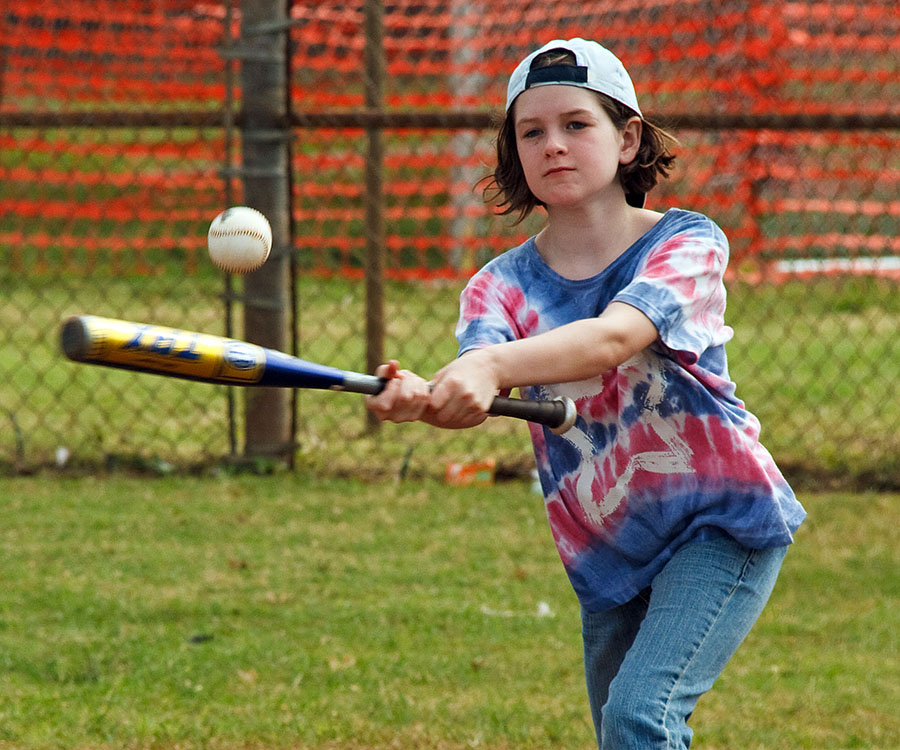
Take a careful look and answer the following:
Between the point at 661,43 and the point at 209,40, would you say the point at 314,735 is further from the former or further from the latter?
the point at 209,40

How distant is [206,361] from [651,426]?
2.74 feet

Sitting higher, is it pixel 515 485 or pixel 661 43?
pixel 661 43

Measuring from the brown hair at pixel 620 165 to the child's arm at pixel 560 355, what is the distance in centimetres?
45

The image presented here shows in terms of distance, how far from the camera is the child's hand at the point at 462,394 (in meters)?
2.00

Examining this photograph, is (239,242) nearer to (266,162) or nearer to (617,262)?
(617,262)

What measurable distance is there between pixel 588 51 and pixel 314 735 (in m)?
1.71

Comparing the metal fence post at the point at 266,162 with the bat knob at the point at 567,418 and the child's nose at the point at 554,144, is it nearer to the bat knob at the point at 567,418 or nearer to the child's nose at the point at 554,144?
the child's nose at the point at 554,144

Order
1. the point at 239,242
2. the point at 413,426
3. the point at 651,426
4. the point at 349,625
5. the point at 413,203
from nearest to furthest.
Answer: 1. the point at 651,426
2. the point at 239,242
3. the point at 349,625
4. the point at 413,426
5. the point at 413,203

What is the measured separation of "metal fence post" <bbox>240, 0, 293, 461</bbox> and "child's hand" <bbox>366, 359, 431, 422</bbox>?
316 cm

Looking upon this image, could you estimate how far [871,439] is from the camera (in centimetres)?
560

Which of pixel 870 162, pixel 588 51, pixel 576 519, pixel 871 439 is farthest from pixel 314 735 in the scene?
pixel 870 162

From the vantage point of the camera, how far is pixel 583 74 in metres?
2.34

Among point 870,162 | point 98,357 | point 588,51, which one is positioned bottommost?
point 870,162

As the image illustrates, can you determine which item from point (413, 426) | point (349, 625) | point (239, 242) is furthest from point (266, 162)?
point (239, 242)
